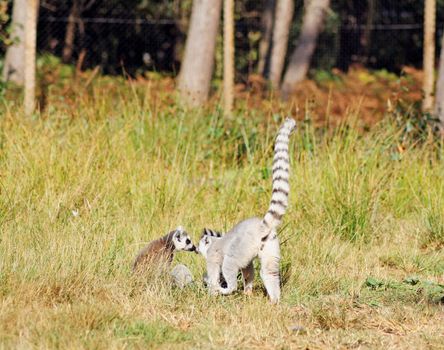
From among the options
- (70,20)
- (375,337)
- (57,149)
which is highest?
(70,20)

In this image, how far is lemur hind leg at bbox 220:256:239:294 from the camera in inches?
222

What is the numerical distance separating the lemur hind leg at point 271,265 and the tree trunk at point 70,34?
14.4m

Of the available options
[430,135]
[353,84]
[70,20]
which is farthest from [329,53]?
[430,135]

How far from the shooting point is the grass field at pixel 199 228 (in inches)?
202

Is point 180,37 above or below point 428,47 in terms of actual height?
above

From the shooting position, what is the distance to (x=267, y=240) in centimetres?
559

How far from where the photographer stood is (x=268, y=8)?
21.8 metres

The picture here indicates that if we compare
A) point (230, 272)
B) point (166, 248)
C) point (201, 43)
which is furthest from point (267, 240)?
point (201, 43)

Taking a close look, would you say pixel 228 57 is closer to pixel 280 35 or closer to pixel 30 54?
pixel 30 54

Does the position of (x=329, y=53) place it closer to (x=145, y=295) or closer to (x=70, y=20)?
(x=70, y=20)

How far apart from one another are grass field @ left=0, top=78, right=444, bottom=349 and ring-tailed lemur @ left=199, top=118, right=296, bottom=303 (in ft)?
0.59

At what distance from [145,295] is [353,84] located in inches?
518

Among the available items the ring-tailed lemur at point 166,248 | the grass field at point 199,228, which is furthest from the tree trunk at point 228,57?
the ring-tailed lemur at point 166,248

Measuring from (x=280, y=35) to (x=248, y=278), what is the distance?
1413cm
